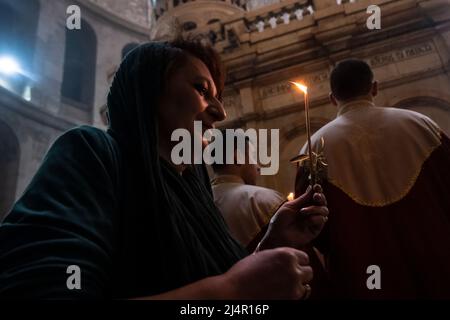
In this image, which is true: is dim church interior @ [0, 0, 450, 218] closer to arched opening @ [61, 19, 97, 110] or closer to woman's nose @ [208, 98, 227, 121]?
woman's nose @ [208, 98, 227, 121]

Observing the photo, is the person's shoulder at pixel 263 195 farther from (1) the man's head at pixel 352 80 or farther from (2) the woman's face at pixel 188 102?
(2) the woman's face at pixel 188 102

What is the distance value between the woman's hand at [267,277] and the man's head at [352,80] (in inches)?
92.7

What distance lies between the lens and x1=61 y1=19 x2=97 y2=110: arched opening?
1614 centimetres

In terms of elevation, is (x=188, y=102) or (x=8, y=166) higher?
(x=8, y=166)

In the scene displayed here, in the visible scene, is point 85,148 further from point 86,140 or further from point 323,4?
point 323,4

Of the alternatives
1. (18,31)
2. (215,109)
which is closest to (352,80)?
(215,109)

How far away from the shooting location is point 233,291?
77 centimetres

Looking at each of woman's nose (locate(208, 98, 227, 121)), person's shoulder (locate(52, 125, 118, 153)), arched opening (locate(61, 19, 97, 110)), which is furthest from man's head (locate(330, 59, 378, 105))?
arched opening (locate(61, 19, 97, 110))

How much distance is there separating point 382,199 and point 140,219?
6.54ft

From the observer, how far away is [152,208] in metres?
1.02

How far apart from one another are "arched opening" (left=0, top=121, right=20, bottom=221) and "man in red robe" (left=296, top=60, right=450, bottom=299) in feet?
39.6

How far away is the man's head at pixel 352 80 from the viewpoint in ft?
9.45

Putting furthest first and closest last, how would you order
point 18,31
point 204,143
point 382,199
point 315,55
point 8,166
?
point 18,31 → point 8,166 → point 315,55 → point 382,199 → point 204,143
